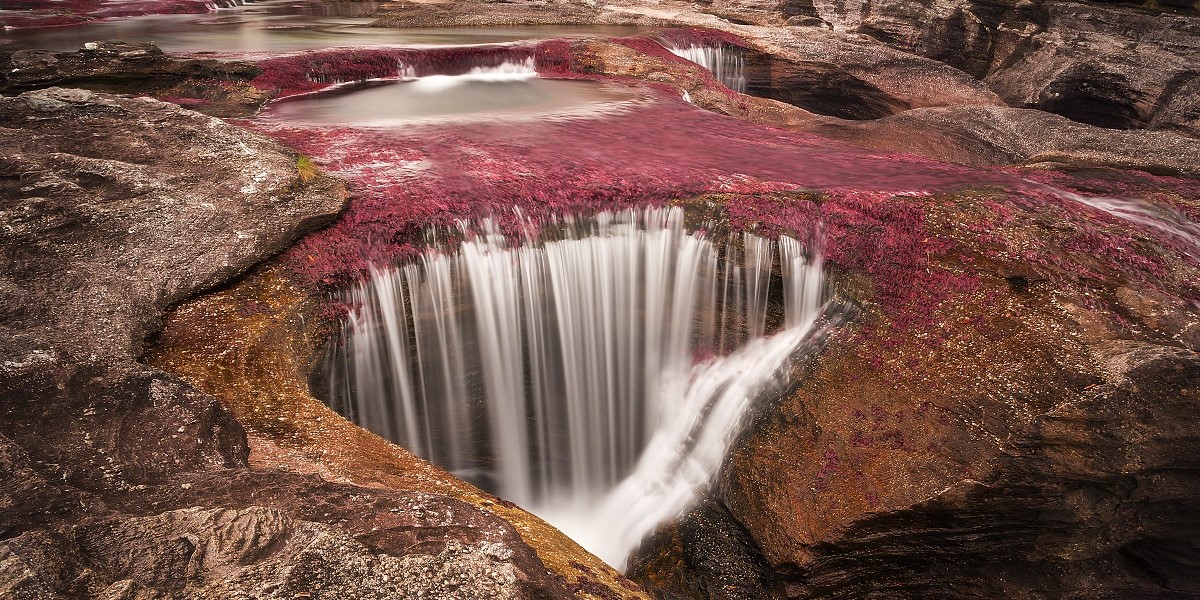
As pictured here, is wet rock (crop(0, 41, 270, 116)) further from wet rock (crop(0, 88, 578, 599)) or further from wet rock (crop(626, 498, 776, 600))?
wet rock (crop(626, 498, 776, 600))

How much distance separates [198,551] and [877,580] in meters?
5.70

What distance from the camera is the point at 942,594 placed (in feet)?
21.7

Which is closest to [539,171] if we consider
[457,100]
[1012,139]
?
[457,100]

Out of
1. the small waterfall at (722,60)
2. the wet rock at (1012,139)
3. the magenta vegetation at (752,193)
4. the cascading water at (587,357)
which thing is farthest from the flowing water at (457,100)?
the small waterfall at (722,60)

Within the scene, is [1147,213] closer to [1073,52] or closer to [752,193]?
[752,193]

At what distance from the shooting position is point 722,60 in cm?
1964

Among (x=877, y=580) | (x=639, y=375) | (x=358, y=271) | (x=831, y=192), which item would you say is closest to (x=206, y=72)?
(x=358, y=271)

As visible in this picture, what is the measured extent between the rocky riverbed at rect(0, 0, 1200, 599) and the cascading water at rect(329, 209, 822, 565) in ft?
1.33

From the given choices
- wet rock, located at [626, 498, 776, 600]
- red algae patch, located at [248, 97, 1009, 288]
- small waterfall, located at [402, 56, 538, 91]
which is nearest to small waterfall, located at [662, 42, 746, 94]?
small waterfall, located at [402, 56, 538, 91]

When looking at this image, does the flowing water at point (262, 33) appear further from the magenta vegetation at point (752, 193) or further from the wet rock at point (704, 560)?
the wet rock at point (704, 560)

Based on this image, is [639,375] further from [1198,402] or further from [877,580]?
[1198,402]

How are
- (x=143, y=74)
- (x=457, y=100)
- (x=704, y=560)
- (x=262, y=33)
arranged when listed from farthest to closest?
(x=262, y=33) < (x=457, y=100) < (x=143, y=74) < (x=704, y=560)

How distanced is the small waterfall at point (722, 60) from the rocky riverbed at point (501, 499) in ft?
28.7

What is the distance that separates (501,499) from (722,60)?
55.9 feet
